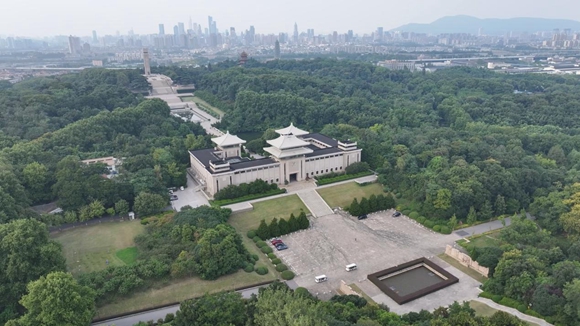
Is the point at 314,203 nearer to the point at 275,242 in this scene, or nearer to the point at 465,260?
the point at 275,242

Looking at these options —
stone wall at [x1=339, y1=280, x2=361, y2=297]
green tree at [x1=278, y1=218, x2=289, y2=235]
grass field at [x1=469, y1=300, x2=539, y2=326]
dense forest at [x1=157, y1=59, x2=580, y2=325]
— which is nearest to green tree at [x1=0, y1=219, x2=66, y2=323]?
green tree at [x1=278, y1=218, x2=289, y2=235]

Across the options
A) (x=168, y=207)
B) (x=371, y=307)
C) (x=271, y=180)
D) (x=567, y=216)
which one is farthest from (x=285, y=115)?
(x=371, y=307)

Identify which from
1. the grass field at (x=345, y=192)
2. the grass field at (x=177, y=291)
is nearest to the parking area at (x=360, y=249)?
the grass field at (x=345, y=192)

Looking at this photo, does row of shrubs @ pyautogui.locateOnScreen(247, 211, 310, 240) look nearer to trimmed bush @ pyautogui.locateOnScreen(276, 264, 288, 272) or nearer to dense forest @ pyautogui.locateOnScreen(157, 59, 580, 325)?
trimmed bush @ pyautogui.locateOnScreen(276, 264, 288, 272)

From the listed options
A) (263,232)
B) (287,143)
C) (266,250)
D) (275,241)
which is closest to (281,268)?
(266,250)

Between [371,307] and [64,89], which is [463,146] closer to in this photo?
[371,307]
